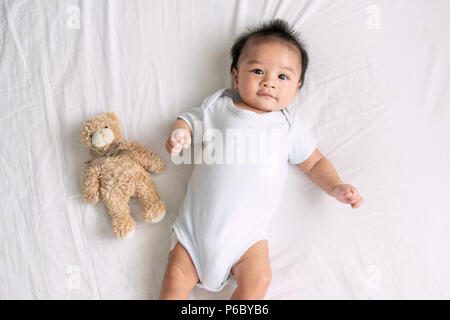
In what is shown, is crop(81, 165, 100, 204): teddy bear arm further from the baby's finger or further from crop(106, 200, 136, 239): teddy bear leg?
the baby's finger

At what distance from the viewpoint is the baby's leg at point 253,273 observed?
1000 mm

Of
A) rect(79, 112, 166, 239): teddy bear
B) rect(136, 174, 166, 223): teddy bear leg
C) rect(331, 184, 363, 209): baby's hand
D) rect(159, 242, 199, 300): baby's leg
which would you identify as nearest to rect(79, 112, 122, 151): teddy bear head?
rect(79, 112, 166, 239): teddy bear

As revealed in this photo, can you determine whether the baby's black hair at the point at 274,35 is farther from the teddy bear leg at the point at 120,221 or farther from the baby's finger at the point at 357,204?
the teddy bear leg at the point at 120,221

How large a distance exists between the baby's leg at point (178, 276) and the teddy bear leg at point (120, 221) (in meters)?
0.14

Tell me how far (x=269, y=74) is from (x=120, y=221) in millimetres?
608

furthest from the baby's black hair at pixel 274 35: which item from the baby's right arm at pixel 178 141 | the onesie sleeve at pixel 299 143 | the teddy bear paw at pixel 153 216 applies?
the teddy bear paw at pixel 153 216

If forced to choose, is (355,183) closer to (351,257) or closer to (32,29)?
(351,257)

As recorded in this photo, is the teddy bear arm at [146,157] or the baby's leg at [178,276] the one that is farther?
the teddy bear arm at [146,157]

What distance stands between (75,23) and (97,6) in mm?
93
